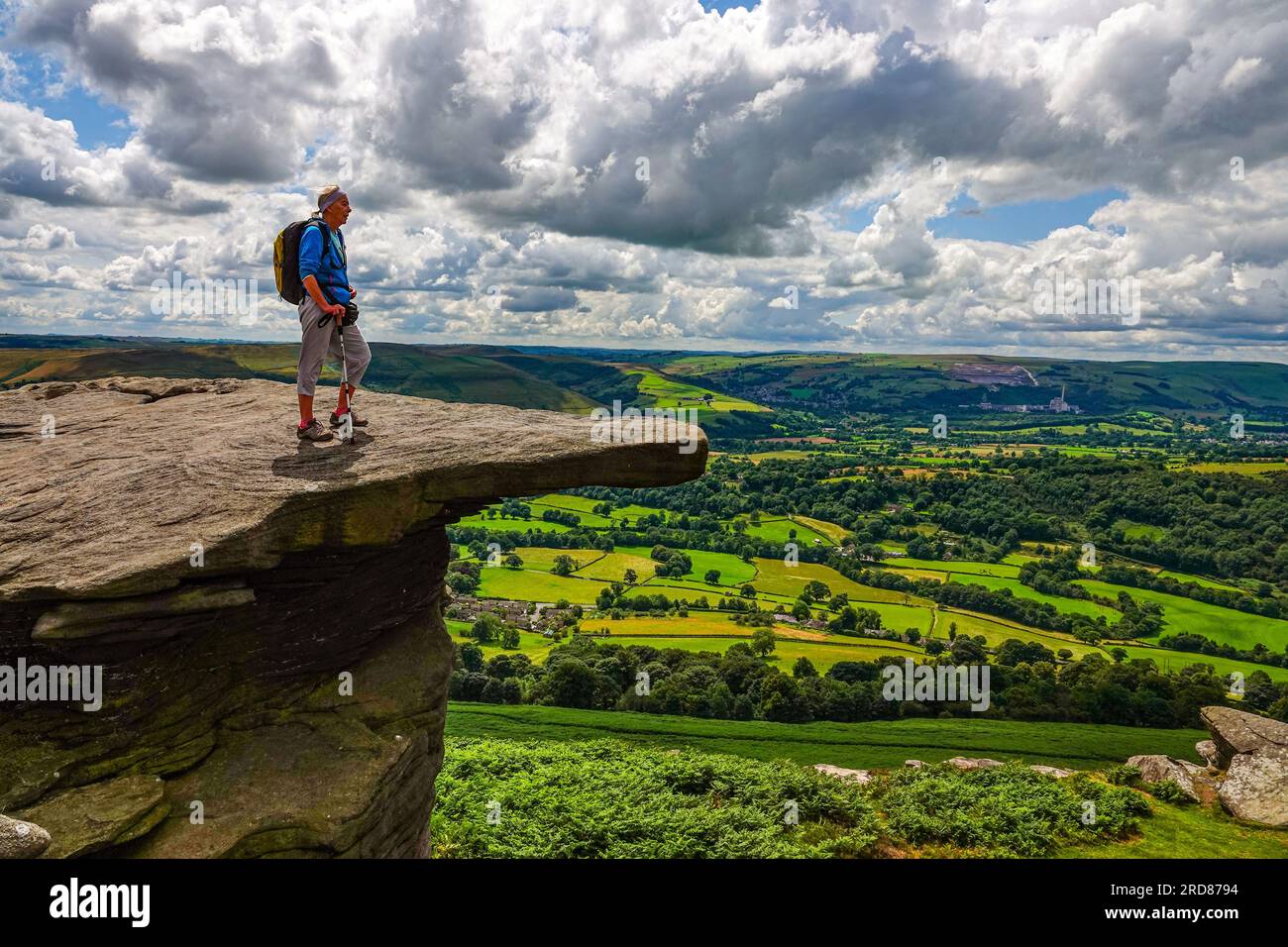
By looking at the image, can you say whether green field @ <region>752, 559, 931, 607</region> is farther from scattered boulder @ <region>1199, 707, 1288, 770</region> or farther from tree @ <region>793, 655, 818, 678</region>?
scattered boulder @ <region>1199, 707, 1288, 770</region>

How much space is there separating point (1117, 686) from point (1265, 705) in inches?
678

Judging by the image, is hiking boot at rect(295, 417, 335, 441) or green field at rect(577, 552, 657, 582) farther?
green field at rect(577, 552, 657, 582)

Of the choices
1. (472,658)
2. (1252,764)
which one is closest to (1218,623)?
(1252,764)

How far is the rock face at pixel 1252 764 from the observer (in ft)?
89.2

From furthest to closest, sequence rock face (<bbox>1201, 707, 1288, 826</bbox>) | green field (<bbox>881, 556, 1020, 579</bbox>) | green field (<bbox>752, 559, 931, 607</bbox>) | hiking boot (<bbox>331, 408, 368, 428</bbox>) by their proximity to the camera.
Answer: green field (<bbox>881, 556, 1020, 579</bbox>), green field (<bbox>752, 559, 931, 607</bbox>), rock face (<bbox>1201, 707, 1288, 826</bbox>), hiking boot (<bbox>331, 408, 368, 428</bbox>)

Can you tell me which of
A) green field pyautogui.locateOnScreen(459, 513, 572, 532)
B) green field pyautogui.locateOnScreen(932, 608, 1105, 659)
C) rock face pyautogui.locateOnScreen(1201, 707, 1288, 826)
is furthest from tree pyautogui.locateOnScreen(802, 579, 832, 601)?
rock face pyautogui.locateOnScreen(1201, 707, 1288, 826)

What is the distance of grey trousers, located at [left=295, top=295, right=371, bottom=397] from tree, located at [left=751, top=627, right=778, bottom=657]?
60.2m

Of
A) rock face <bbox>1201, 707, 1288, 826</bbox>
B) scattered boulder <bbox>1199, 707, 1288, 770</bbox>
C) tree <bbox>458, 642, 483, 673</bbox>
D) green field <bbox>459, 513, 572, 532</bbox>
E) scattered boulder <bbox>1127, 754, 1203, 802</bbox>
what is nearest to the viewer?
rock face <bbox>1201, 707, 1288, 826</bbox>

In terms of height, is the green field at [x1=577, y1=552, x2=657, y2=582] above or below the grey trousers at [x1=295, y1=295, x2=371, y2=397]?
below

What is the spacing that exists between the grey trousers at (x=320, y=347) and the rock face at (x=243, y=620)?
50.7 inches

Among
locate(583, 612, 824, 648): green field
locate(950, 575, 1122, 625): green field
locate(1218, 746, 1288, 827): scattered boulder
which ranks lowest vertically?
locate(583, 612, 824, 648): green field

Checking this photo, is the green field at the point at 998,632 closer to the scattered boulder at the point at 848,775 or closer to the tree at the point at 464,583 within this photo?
the scattered boulder at the point at 848,775

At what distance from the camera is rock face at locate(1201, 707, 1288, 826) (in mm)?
27203

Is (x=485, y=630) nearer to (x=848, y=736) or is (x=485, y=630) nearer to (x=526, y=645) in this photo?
(x=526, y=645)
